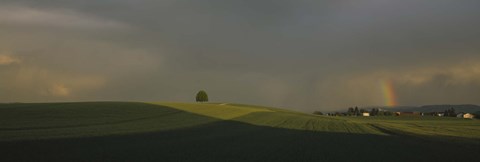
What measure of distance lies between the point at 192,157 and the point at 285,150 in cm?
700

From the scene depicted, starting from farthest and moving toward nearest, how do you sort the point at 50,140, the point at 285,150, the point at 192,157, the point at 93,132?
the point at 93,132 < the point at 50,140 < the point at 285,150 < the point at 192,157

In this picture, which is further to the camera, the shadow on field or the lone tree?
the lone tree

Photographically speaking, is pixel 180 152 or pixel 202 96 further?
pixel 202 96

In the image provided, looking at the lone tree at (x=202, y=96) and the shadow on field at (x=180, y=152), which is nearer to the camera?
the shadow on field at (x=180, y=152)

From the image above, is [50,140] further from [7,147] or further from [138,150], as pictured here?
[138,150]

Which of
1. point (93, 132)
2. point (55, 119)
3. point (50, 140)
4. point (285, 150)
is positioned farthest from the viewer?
point (55, 119)

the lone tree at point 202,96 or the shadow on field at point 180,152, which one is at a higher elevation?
the lone tree at point 202,96

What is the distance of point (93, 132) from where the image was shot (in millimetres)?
36406

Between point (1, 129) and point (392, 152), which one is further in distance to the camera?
point (1, 129)

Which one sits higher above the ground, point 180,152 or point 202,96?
point 202,96

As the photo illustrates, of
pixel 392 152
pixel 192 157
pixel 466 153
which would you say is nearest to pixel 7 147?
pixel 192 157

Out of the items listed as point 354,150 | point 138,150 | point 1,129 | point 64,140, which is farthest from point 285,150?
point 1,129

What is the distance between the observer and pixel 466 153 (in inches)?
1137

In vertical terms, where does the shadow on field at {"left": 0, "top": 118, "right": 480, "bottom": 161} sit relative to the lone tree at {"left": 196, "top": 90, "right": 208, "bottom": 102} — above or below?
below
